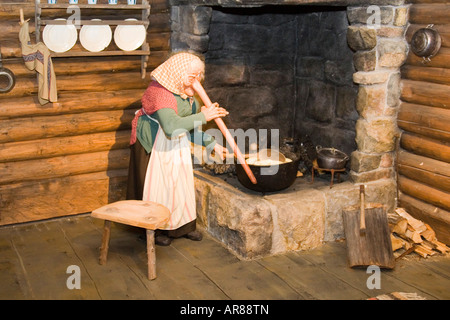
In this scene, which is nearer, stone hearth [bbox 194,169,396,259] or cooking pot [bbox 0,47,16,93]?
stone hearth [bbox 194,169,396,259]

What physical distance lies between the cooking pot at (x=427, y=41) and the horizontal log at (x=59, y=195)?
10.9 feet

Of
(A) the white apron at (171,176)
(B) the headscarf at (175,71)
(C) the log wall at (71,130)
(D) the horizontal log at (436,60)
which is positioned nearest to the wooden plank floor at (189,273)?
(A) the white apron at (171,176)

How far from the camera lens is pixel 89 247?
16.2 feet

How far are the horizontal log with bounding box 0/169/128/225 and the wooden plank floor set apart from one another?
289 millimetres

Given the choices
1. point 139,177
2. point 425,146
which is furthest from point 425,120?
point 139,177

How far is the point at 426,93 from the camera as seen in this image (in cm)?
491

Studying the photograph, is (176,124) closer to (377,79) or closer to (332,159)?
(332,159)

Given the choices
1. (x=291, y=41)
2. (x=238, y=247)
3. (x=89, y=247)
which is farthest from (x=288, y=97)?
(x=89, y=247)

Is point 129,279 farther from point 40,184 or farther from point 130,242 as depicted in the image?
point 40,184

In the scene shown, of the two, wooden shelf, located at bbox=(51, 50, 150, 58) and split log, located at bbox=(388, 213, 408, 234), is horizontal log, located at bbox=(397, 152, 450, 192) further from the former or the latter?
wooden shelf, located at bbox=(51, 50, 150, 58)

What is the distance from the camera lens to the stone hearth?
467 centimetres

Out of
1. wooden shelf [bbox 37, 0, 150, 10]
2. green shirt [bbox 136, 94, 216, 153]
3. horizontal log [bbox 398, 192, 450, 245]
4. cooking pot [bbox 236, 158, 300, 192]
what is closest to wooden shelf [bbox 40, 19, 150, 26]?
wooden shelf [bbox 37, 0, 150, 10]

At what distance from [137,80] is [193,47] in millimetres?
785

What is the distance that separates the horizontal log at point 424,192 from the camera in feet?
16.1
